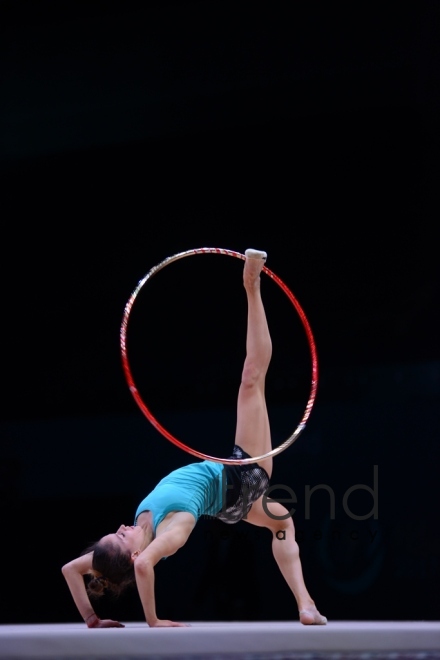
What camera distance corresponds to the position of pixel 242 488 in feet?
10.8

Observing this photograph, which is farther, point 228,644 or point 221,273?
point 221,273

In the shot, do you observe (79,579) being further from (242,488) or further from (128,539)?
(242,488)

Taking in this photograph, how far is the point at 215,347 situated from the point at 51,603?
4.55 ft

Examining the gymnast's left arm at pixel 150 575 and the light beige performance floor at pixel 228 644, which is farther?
the gymnast's left arm at pixel 150 575

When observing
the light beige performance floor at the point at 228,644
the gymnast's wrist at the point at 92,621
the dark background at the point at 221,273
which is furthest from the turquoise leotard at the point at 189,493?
the dark background at the point at 221,273

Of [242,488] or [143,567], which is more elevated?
[242,488]

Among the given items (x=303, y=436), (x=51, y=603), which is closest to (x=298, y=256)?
(x=303, y=436)

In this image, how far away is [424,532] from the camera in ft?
13.8

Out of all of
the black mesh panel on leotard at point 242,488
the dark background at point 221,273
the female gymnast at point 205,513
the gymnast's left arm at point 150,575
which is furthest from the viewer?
the dark background at point 221,273

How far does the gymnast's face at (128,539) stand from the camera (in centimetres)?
303

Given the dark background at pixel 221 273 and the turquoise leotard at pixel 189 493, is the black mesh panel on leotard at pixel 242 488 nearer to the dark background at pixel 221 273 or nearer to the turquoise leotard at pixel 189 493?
the turquoise leotard at pixel 189 493

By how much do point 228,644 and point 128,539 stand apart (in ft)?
2.96

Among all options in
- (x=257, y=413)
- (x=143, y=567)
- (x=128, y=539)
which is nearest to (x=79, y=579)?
(x=128, y=539)

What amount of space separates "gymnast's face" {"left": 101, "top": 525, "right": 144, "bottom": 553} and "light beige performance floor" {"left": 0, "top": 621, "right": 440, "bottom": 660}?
29.6 inches
